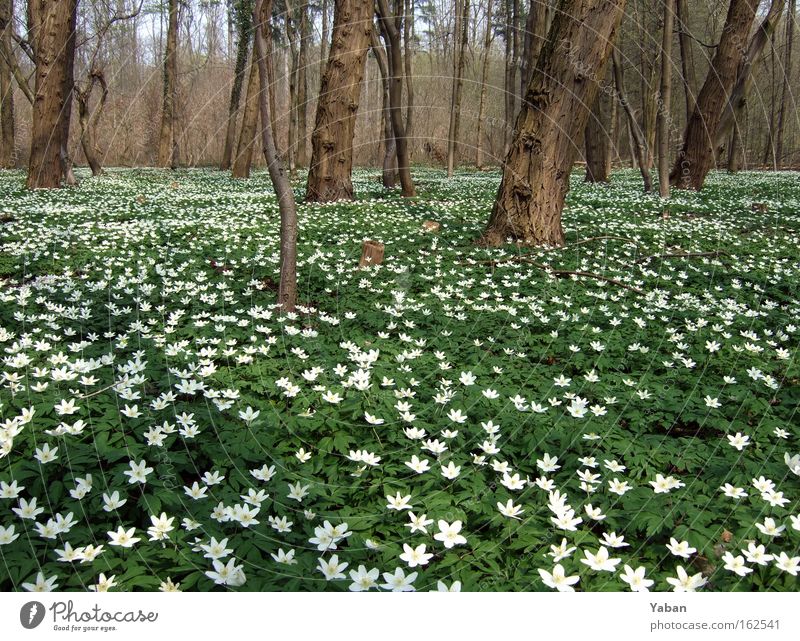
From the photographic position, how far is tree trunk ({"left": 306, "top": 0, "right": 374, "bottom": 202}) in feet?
35.4

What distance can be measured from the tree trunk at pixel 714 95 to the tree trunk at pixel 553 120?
871cm

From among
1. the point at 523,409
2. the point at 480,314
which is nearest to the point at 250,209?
the point at 480,314

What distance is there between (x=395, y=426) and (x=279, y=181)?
2489 millimetres

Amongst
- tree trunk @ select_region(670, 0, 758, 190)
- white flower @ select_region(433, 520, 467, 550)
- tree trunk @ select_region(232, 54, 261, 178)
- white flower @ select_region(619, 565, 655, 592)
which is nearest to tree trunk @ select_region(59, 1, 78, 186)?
tree trunk @ select_region(232, 54, 261, 178)

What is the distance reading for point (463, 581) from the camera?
6.63 ft

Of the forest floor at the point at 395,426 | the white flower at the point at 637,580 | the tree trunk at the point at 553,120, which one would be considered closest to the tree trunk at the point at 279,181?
the forest floor at the point at 395,426

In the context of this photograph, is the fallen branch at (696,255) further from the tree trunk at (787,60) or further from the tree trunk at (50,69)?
the tree trunk at (50,69)

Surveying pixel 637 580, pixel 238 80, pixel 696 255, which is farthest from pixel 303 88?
pixel 637 580

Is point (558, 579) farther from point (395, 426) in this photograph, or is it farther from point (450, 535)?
point (395, 426)

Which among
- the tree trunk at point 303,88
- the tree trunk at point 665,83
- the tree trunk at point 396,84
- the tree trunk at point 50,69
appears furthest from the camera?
the tree trunk at point 303,88
